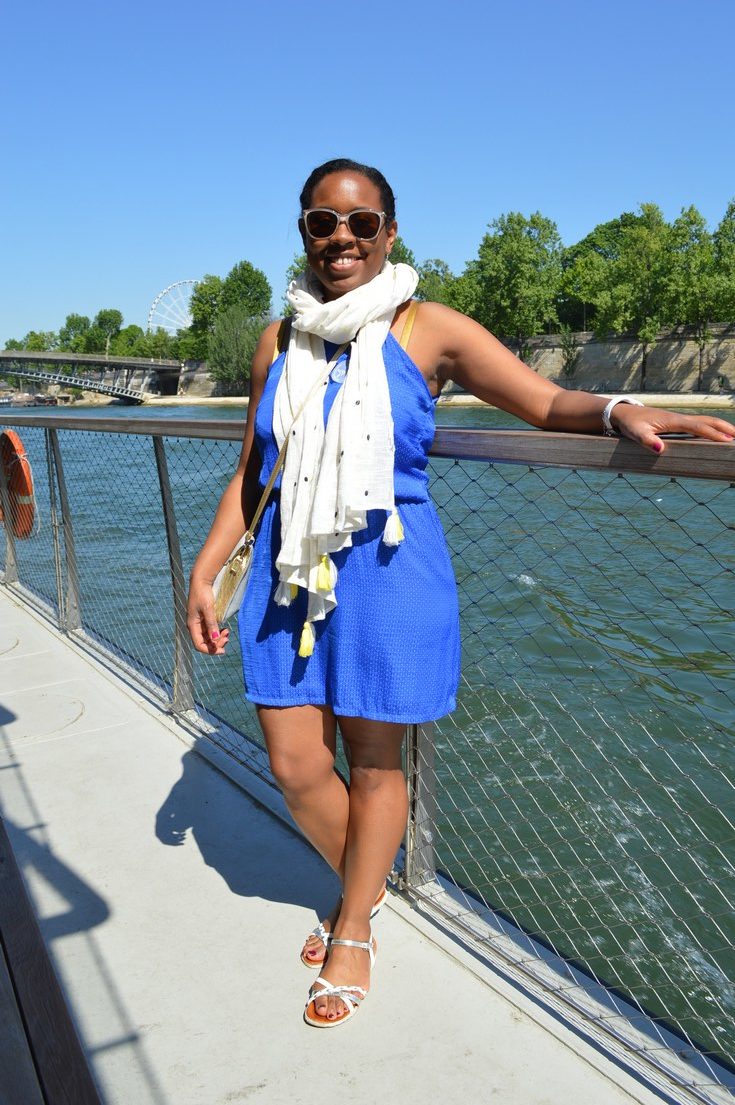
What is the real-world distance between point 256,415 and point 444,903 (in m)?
1.20

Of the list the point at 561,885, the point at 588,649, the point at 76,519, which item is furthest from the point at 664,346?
the point at 561,885

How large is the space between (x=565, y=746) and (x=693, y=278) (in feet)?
180

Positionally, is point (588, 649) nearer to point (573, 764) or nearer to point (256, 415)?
point (573, 764)

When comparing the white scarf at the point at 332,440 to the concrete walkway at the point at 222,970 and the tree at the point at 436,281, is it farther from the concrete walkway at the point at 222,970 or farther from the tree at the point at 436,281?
the tree at the point at 436,281

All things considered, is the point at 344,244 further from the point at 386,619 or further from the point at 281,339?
the point at 386,619

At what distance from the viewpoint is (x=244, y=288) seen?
91125mm

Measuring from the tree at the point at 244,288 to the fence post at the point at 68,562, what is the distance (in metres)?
88.4

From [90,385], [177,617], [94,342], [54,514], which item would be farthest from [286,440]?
[94,342]

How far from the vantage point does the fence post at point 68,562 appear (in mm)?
4578

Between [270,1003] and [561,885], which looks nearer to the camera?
[270,1003]

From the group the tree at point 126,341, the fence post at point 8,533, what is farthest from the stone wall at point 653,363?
the tree at point 126,341

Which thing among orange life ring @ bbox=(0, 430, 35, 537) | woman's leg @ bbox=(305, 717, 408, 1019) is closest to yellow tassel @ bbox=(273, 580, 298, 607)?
woman's leg @ bbox=(305, 717, 408, 1019)

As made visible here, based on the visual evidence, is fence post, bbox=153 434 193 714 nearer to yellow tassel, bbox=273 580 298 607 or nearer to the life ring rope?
yellow tassel, bbox=273 580 298 607

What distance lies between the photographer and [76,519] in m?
13.5
